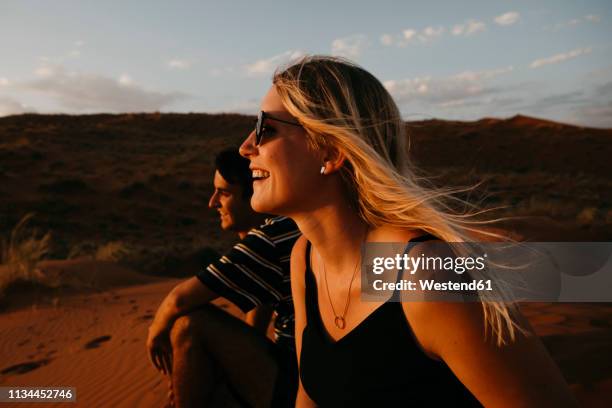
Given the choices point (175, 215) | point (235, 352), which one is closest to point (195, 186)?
point (175, 215)

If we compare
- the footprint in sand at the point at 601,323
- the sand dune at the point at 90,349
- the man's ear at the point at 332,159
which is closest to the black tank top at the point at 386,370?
the man's ear at the point at 332,159

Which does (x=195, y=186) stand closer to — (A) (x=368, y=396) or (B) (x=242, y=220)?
(B) (x=242, y=220)

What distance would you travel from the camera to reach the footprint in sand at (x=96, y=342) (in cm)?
548

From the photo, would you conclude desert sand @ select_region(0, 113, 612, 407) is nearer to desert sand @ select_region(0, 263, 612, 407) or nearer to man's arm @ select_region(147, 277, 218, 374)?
desert sand @ select_region(0, 263, 612, 407)

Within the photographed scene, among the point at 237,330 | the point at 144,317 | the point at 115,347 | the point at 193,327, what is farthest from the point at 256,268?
the point at 144,317

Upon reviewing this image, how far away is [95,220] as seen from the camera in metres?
19.8

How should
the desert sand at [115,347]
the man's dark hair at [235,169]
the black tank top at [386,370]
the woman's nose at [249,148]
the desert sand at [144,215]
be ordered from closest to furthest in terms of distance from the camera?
the black tank top at [386,370], the woman's nose at [249,148], the desert sand at [115,347], the man's dark hair at [235,169], the desert sand at [144,215]

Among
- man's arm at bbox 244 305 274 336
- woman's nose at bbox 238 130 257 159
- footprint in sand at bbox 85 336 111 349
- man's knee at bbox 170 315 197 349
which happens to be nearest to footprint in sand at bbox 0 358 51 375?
footprint in sand at bbox 85 336 111 349

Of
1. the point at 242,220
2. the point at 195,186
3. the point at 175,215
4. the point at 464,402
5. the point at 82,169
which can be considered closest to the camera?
the point at 464,402

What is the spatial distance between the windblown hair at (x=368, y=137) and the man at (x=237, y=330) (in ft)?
2.67

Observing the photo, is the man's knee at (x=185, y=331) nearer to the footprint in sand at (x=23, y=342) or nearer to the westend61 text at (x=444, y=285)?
the westend61 text at (x=444, y=285)

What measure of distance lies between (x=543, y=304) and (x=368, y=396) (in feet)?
15.8

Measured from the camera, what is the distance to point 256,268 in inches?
103

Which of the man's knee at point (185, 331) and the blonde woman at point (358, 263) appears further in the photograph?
the man's knee at point (185, 331)
